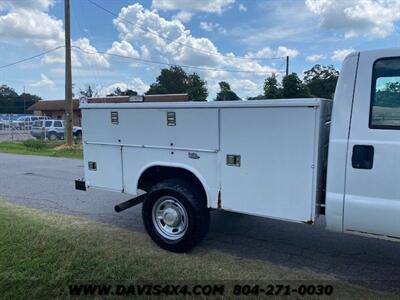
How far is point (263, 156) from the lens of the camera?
4094 mm

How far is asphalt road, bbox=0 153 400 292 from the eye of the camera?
169 inches

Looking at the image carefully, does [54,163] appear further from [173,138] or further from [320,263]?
[320,263]

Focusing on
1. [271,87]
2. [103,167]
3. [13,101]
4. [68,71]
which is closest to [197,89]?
[271,87]

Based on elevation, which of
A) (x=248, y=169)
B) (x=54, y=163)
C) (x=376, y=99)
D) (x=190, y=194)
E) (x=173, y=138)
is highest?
(x=376, y=99)

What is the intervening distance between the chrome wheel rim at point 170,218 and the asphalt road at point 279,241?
1.58 ft

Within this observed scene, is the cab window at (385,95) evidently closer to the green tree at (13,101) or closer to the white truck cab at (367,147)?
the white truck cab at (367,147)

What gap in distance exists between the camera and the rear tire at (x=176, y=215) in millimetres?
4566

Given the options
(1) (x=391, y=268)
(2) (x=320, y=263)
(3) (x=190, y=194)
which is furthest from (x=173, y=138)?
(1) (x=391, y=268)

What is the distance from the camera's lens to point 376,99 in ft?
11.7

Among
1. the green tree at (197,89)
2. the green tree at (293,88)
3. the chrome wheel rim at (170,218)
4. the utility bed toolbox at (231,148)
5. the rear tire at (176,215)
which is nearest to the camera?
the utility bed toolbox at (231,148)

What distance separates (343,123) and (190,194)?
1869 millimetres

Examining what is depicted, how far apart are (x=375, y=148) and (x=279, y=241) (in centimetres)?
213

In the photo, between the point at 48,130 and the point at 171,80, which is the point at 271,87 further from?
the point at 171,80

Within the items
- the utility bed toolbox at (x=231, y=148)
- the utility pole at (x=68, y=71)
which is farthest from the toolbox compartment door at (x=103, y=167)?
the utility pole at (x=68, y=71)
